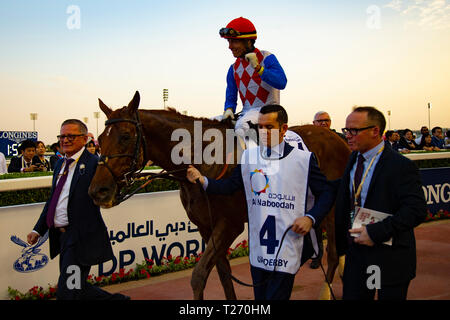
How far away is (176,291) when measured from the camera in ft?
17.6

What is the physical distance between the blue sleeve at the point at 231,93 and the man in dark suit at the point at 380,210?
1898 mm

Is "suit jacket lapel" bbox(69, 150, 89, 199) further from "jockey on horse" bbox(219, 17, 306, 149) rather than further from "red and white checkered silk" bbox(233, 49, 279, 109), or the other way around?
"red and white checkered silk" bbox(233, 49, 279, 109)

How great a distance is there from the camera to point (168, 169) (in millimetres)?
3807

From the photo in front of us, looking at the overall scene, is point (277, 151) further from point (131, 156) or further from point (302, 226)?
point (131, 156)

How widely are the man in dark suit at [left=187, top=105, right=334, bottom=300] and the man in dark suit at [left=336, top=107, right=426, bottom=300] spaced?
0.76ft

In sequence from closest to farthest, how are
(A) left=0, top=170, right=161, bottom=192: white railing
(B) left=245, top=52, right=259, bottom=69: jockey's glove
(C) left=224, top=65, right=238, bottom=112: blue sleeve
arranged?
(B) left=245, top=52, right=259, bottom=69: jockey's glove → (C) left=224, top=65, right=238, bottom=112: blue sleeve → (A) left=0, top=170, right=161, bottom=192: white railing

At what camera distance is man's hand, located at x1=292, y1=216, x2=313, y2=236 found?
2770 mm

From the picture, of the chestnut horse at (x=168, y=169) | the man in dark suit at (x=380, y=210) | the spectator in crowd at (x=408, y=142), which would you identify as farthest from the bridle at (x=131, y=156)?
the spectator in crowd at (x=408, y=142)

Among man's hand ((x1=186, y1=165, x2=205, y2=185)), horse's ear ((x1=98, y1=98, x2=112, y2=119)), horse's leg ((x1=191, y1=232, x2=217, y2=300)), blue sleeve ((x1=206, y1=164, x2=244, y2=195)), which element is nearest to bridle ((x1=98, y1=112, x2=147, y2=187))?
horse's ear ((x1=98, y1=98, x2=112, y2=119))

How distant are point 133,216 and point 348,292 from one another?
3.81m

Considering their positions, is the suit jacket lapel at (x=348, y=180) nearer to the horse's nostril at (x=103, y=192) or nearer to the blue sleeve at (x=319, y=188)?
the blue sleeve at (x=319, y=188)

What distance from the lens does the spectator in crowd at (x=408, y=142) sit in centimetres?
1269
